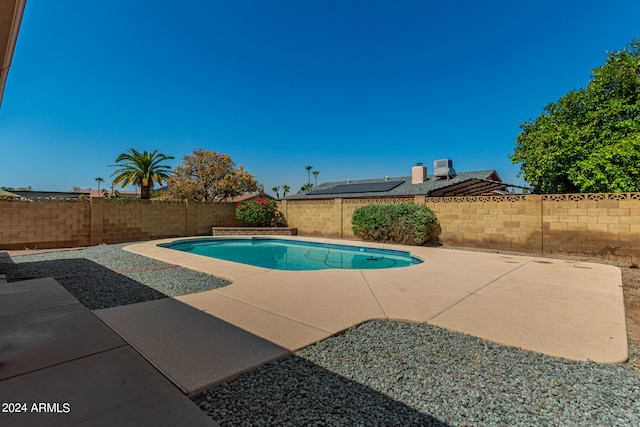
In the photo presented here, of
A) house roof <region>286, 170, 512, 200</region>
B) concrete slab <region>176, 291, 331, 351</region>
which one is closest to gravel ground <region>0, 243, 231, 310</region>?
concrete slab <region>176, 291, 331, 351</region>

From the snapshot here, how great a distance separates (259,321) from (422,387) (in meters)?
1.98

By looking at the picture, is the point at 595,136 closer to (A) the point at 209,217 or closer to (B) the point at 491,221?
(B) the point at 491,221

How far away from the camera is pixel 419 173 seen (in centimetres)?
1981

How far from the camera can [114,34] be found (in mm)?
10891

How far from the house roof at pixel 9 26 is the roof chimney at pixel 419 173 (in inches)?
771

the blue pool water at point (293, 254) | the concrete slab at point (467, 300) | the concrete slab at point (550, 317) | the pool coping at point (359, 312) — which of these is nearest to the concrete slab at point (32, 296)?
the pool coping at point (359, 312)

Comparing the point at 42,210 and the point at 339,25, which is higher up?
the point at 339,25

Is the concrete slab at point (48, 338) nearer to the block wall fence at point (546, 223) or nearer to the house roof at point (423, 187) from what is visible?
the block wall fence at point (546, 223)

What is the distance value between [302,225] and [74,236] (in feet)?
31.8

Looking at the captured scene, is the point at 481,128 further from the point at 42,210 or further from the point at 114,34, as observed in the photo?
the point at 42,210

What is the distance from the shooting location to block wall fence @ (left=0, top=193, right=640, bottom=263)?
839cm

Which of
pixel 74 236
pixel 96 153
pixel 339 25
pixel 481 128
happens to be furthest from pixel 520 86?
pixel 96 153

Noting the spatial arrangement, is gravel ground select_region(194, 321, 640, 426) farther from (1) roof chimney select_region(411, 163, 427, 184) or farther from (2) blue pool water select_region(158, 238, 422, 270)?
(1) roof chimney select_region(411, 163, 427, 184)

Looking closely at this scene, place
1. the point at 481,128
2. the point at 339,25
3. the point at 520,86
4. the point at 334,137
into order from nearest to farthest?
the point at 339,25, the point at 520,86, the point at 481,128, the point at 334,137
